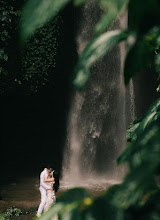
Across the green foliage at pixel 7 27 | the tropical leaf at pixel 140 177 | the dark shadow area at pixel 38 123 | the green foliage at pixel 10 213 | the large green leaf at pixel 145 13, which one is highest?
the dark shadow area at pixel 38 123

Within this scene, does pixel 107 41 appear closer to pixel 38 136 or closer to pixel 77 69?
pixel 77 69

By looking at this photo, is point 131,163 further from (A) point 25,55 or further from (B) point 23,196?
(A) point 25,55

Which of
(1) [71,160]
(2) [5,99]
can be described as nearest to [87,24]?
(2) [5,99]

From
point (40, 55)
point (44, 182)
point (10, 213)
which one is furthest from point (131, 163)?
point (40, 55)

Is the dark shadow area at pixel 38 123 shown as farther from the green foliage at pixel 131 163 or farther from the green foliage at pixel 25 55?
the green foliage at pixel 131 163

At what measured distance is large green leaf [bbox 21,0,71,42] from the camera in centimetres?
63

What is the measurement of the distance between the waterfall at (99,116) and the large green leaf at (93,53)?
37.3ft

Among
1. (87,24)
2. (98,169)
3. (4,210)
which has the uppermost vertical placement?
(87,24)

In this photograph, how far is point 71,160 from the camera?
484 inches

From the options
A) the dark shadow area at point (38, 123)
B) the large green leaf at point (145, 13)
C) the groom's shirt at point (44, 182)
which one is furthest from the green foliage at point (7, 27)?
the large green leaf at point (145, 13)

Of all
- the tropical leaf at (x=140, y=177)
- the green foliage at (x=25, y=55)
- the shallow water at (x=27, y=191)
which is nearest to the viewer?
the tropical leaf at (x=140, y=177)

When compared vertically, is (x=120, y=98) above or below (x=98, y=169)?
above

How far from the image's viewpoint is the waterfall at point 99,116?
12.1 metres

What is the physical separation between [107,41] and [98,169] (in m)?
11.6
